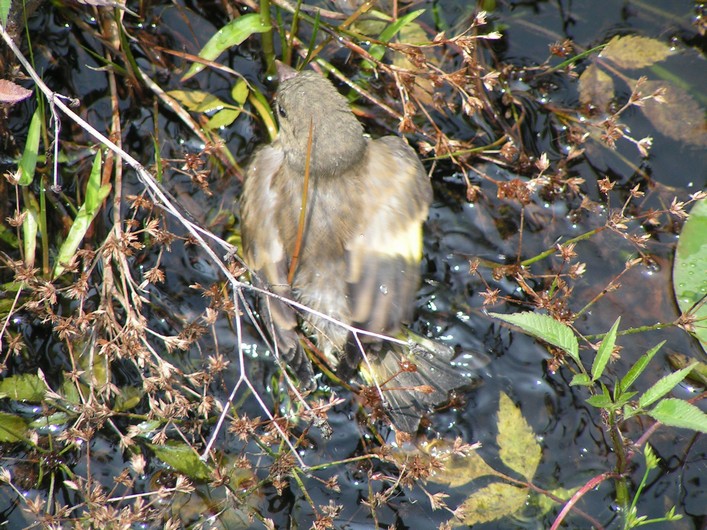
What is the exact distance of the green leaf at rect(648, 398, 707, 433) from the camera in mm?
2951

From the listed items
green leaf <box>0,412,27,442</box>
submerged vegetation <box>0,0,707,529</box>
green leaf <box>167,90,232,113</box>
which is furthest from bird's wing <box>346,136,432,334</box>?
green leaf <box>0,412,27,442</box>

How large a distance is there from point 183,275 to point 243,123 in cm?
116

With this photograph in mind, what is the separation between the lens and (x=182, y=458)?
4121 millimetres

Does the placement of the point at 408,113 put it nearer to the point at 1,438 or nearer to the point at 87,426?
the point at 87,426

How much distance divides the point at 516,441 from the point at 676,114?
2555 mm

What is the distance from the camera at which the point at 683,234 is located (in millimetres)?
4336

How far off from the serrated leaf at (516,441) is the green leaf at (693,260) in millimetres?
1255

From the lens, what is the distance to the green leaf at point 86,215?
13.5 feet

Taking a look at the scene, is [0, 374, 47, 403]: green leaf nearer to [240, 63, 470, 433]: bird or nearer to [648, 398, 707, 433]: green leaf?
[240, 63, 470, 433]: bird

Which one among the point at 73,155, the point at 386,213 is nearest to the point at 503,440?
the point at 386,213

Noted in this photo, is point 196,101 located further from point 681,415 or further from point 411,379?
point 681,415

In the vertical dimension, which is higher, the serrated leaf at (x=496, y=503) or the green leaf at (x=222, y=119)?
the green leaf at (x=222, y=119)

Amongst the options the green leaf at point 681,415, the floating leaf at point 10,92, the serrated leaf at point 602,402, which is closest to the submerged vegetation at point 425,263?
the floating leaf at point 10,92

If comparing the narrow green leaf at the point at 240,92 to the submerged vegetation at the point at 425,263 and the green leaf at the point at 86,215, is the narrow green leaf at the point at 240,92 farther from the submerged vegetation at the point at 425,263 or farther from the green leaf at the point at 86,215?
the green leaf at the point at 86,215
